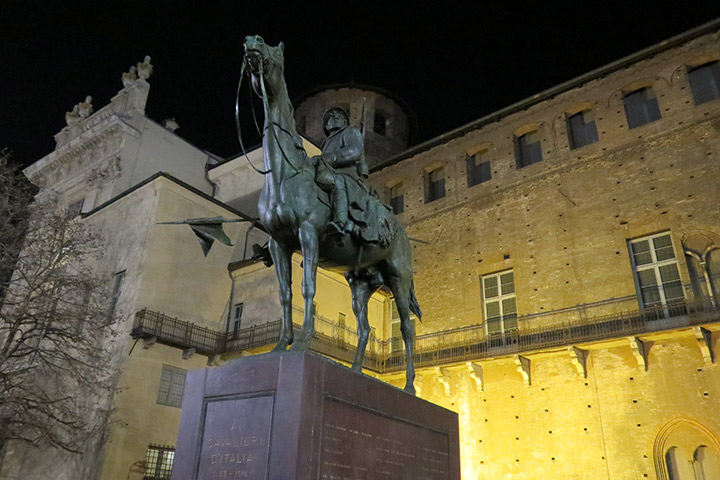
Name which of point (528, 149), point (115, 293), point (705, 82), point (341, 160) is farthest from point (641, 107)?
point (115, 293)

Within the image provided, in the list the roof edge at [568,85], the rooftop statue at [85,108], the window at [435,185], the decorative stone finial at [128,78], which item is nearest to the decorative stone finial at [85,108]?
the rooftop statue at [85,108]

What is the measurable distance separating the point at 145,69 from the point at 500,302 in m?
19.3

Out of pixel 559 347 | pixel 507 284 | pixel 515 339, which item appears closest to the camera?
pixel 559 347

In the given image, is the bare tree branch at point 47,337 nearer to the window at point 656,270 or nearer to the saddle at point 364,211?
the saddle at point 364,211

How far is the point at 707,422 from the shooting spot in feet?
46.2

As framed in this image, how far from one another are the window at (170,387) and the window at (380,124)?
62.9 ft

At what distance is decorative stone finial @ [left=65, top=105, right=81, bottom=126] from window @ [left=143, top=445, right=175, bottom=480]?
1855 cm

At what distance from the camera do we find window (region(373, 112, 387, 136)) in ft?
107

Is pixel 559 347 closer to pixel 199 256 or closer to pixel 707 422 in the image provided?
pixel 707 422

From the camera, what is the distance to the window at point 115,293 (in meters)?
18.0

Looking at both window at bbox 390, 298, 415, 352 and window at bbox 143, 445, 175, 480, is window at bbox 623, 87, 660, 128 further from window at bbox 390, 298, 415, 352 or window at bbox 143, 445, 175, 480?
window at bbox 143, 445, 175, 480

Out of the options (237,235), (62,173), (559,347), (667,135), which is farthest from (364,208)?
(62,173)

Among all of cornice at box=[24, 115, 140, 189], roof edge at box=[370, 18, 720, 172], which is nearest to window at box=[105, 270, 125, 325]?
cornice at box=[24, 115, 140, 189]

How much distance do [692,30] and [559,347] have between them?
11.0 meters
